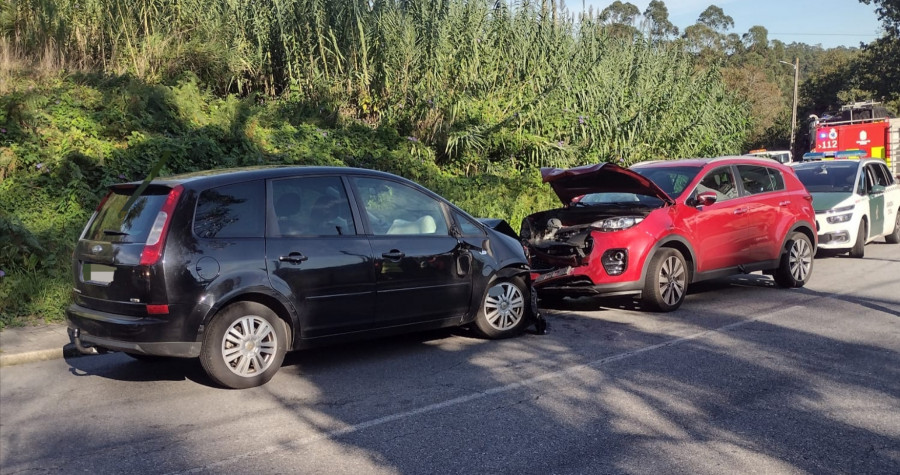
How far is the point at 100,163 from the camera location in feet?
37.6

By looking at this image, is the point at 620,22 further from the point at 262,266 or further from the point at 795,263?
the point at 262,266

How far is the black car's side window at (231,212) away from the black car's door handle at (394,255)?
3.65 ft

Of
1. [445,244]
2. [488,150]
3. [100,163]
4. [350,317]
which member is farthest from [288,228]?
[488,150]

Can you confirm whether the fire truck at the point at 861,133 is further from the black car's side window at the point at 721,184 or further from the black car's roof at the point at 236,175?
the black car's roof at the point at 236,175

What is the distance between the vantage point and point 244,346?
6.26 meters

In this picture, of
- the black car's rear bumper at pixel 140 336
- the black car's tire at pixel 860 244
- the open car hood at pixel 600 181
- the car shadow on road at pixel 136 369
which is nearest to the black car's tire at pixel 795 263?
the open car hood at pixel 600 181

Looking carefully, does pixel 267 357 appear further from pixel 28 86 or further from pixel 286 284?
pixel 28 86

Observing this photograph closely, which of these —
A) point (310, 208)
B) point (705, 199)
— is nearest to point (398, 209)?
point (310, 208)

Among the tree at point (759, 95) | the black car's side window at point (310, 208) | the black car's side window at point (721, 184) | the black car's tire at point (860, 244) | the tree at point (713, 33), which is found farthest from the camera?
the tree at point (713, 33)

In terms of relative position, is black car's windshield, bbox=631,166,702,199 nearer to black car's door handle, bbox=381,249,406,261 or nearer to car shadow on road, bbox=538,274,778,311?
car shadow on road, bbox=538,274,778,311

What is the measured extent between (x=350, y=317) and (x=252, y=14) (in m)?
11.1

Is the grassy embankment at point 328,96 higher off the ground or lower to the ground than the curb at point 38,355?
higher

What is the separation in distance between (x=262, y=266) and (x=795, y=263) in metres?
7.72

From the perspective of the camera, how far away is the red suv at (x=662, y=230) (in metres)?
9.06
